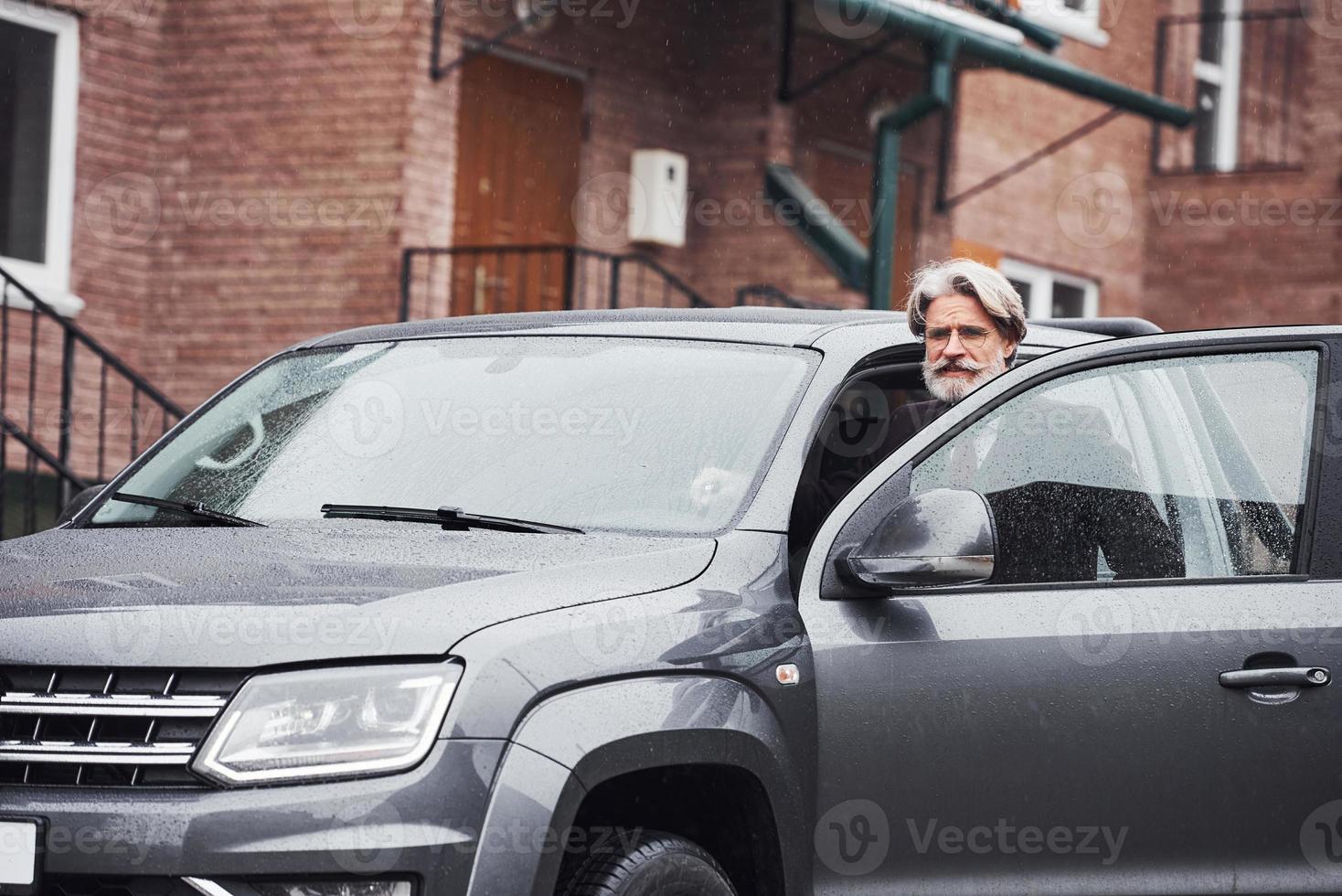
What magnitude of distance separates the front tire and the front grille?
0.67 meters

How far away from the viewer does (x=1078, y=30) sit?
18.3 metres

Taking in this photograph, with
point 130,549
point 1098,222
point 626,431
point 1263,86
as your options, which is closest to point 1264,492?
point 626,431

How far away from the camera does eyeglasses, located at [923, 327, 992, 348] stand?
4645 millimetres

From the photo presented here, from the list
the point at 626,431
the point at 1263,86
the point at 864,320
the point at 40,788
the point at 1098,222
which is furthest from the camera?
the point at 1263,86

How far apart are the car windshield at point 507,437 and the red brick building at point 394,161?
612 cm

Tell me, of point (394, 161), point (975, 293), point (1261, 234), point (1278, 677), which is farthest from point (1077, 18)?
point (1278, 677)

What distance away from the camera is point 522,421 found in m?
4.39

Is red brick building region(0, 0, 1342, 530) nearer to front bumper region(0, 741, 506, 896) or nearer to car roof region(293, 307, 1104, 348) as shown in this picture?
car roof region(293, 307, 1104, 348)

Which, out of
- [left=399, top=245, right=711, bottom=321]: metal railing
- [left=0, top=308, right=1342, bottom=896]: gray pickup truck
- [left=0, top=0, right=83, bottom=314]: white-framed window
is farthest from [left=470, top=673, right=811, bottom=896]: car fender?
[left=0, top=0, right=83, bottom=314]: white-framed window

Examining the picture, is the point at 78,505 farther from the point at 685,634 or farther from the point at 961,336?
the point at 961,336

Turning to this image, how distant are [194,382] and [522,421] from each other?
30.3 ft

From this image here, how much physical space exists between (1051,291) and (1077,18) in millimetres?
2421

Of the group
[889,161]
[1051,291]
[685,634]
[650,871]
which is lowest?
[650,871]

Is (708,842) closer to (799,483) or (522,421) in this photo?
(799,483)
